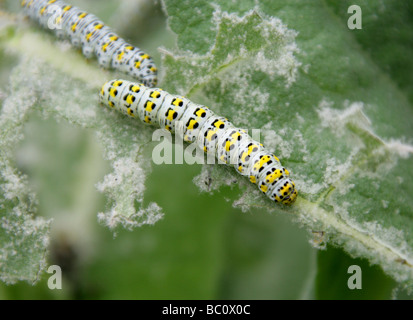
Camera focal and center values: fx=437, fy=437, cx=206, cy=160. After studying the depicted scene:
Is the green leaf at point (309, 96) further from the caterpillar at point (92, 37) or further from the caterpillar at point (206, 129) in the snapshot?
the caterpillar at point (92, 37)

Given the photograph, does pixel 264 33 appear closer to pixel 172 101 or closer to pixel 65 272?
pixel 172 101

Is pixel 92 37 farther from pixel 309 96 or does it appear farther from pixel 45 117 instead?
pixel 309 96

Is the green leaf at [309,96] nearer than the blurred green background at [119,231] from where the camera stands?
Yes

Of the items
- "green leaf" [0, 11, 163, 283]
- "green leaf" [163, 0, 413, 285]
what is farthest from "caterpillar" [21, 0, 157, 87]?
"green leaf" [163, 0, 413, 285]

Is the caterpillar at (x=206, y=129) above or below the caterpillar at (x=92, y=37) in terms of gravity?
below

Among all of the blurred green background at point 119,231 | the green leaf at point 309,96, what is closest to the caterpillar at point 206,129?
the green leaf at point 309,96

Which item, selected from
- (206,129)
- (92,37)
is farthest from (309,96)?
(92,37)
